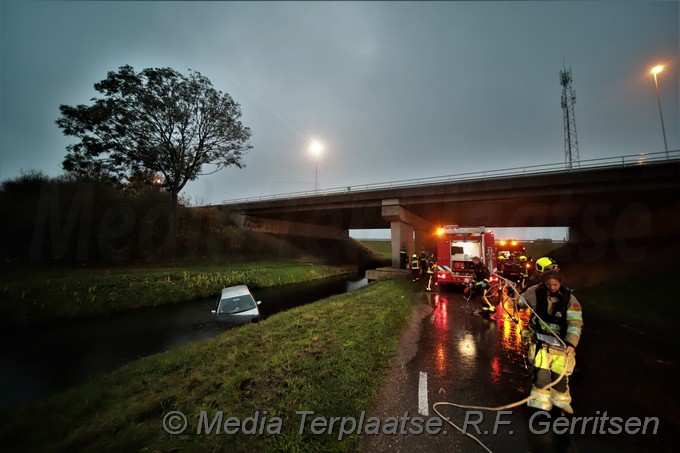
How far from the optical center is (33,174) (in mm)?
21891

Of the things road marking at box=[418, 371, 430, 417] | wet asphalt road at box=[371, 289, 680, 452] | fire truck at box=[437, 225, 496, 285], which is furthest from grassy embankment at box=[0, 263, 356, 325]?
road marking at box=[418, 371, 430, 417]

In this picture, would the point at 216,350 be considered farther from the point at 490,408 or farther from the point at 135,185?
the point at 135,185

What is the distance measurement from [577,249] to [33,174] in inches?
2280

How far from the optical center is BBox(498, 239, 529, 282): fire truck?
58.5ft

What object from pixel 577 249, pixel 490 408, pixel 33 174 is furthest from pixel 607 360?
pixel 33 174

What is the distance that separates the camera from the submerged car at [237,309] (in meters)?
10.4

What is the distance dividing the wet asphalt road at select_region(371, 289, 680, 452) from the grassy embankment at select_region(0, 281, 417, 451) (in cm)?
93

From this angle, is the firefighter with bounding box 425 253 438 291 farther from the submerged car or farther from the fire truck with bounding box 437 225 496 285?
the submerged car

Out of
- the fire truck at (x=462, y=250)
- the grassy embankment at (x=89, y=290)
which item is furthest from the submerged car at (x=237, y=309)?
the fire truck at (x=462, y=250)

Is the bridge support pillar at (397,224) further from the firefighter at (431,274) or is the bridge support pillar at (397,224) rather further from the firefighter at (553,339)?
the firefighter at (553,339)

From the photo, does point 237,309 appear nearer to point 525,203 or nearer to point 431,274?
point 431,274

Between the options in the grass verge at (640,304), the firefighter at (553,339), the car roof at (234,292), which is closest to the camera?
the firefighter at (553,339)

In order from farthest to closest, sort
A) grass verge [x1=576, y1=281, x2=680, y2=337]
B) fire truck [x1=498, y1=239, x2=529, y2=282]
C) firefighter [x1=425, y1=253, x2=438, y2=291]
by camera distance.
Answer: fire truck [x1=498, y1=239, x2=529, y2=282], firefighter [x1=425, y1=253, x2=438, y2=291], grass verge [x1=576, y1=281, x2=680, y2=337]

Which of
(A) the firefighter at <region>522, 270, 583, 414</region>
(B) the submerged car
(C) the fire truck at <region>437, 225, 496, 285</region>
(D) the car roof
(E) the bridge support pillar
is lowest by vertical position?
(B) the submerged car
